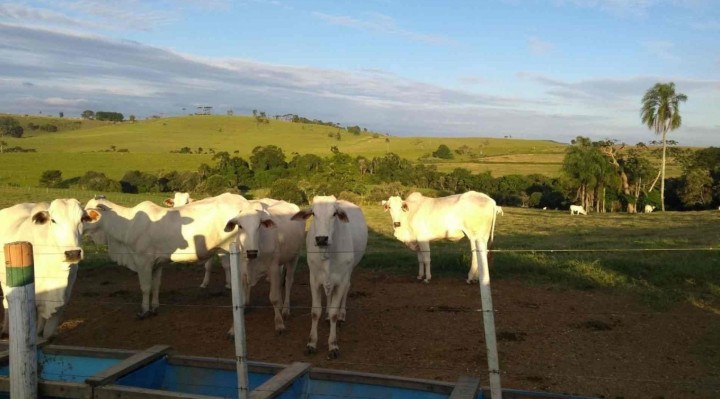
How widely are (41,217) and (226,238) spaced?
11.3ft

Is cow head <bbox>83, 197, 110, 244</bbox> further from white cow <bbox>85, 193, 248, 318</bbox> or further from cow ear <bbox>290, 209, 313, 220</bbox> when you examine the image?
cow ear <bbox>290, 209, 313, 220</bbox>

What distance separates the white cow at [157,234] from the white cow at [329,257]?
255 cm

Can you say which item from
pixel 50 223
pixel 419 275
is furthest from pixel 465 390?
pixel 419 275

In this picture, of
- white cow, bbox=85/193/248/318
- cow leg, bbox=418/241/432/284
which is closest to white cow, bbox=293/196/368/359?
white cow, bbox=85/193/248/318

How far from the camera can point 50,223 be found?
316 inches

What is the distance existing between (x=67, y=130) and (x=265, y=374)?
135 metres

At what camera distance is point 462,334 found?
9016mm

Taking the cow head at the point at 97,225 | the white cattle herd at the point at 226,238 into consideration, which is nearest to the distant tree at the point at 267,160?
the white cattle herd at the point at 226,238

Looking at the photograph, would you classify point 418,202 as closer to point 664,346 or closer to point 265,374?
point 664,346

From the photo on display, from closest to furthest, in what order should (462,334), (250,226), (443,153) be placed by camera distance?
(462,334) → (250,226) → (443,153)

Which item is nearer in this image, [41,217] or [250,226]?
[41,217]

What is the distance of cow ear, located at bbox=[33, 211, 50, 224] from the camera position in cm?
785

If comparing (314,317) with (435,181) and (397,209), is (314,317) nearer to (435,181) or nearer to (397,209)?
(397,209)

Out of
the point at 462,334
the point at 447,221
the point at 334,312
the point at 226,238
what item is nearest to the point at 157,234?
the point at 226,238
